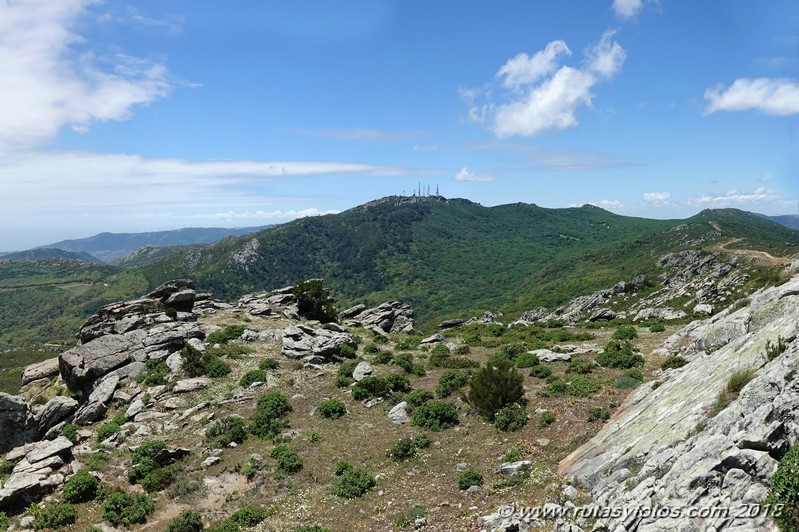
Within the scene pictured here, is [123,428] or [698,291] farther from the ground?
[698,291]

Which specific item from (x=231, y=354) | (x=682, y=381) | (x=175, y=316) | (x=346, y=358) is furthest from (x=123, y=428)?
(x=682, y=381)

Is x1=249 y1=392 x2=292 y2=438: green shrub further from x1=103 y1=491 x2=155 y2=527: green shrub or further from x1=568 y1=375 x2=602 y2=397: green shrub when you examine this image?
x1=568 y1=375 x2=602 y2=397: green shrub

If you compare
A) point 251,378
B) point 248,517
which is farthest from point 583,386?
point 251,378

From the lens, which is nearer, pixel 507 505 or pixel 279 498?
pixel 507 505

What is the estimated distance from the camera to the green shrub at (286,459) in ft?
64.3

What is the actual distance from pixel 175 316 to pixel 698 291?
6401 centimetres

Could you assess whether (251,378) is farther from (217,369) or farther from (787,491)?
(787,491)

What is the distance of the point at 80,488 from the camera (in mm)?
18125

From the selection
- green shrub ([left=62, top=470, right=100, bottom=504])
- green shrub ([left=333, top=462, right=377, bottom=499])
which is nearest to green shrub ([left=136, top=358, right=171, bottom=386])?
green shrub ([left=62, top=470, right=100, bottom=504])

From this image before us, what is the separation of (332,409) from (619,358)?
18.2 meters

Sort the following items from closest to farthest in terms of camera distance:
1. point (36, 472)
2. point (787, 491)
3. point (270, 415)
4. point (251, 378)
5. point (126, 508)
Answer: point (787, 491) → point (126, 508) → point (36, 472) → point (270, 415) → point (251, 378)

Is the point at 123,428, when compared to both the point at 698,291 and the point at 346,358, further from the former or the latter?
the point at 698,291

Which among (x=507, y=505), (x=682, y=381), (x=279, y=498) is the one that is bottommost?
(x=279, y=498)

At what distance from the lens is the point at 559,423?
1970 cm
